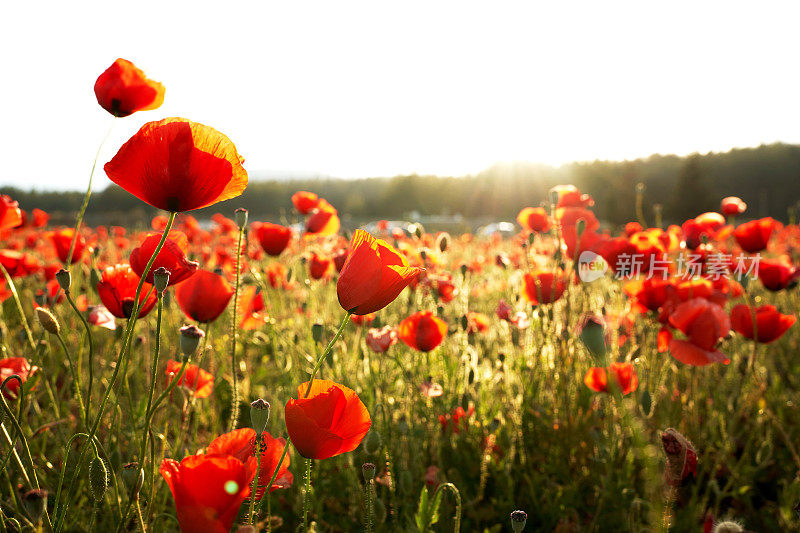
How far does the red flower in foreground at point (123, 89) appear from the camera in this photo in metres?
1.32

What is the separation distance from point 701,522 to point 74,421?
234 cm

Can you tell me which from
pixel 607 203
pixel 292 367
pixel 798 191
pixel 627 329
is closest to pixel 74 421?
pixel 292 367

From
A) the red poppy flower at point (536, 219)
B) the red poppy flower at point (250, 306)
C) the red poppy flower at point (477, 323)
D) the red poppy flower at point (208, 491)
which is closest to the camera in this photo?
the red poppy flower at point (208, 491)

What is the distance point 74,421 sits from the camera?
7.12 ft

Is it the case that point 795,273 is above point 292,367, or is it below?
above

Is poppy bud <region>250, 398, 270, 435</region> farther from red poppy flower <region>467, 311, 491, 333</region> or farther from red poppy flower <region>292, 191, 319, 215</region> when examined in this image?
red poppy flower <region>292, 191, 319, 215</region>

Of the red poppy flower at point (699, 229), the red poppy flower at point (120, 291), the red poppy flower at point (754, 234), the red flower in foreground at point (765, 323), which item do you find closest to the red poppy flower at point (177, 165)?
the red poppy flower at point (120, 291)

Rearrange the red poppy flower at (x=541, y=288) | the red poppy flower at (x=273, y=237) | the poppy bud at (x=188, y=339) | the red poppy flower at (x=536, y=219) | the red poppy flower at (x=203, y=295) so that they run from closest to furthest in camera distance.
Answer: the poppy bud at (x=188, y=339)
the red poppy flower at (x=203, y=295)
the red poppy flower at (x=541, y=288)
the red poppy flower at (x=273, y=237)
the red poppy flower at (x=536, y=219)

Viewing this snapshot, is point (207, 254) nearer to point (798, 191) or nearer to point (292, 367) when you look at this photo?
point (292, 367)

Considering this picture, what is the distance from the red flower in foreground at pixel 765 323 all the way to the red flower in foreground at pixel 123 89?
203 cm

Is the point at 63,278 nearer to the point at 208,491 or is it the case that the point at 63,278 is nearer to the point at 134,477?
the point at 134,477

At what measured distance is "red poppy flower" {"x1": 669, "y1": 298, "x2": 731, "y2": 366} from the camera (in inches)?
62.6

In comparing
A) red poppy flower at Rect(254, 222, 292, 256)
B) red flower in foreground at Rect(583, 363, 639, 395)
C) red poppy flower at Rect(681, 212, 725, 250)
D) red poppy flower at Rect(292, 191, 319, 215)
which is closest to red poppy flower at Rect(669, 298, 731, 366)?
red flower in foreground at Rect(583, 363, 639, 395)

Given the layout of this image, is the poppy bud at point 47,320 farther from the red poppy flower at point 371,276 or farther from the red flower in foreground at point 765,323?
the red flower in foreground at point 765,323
